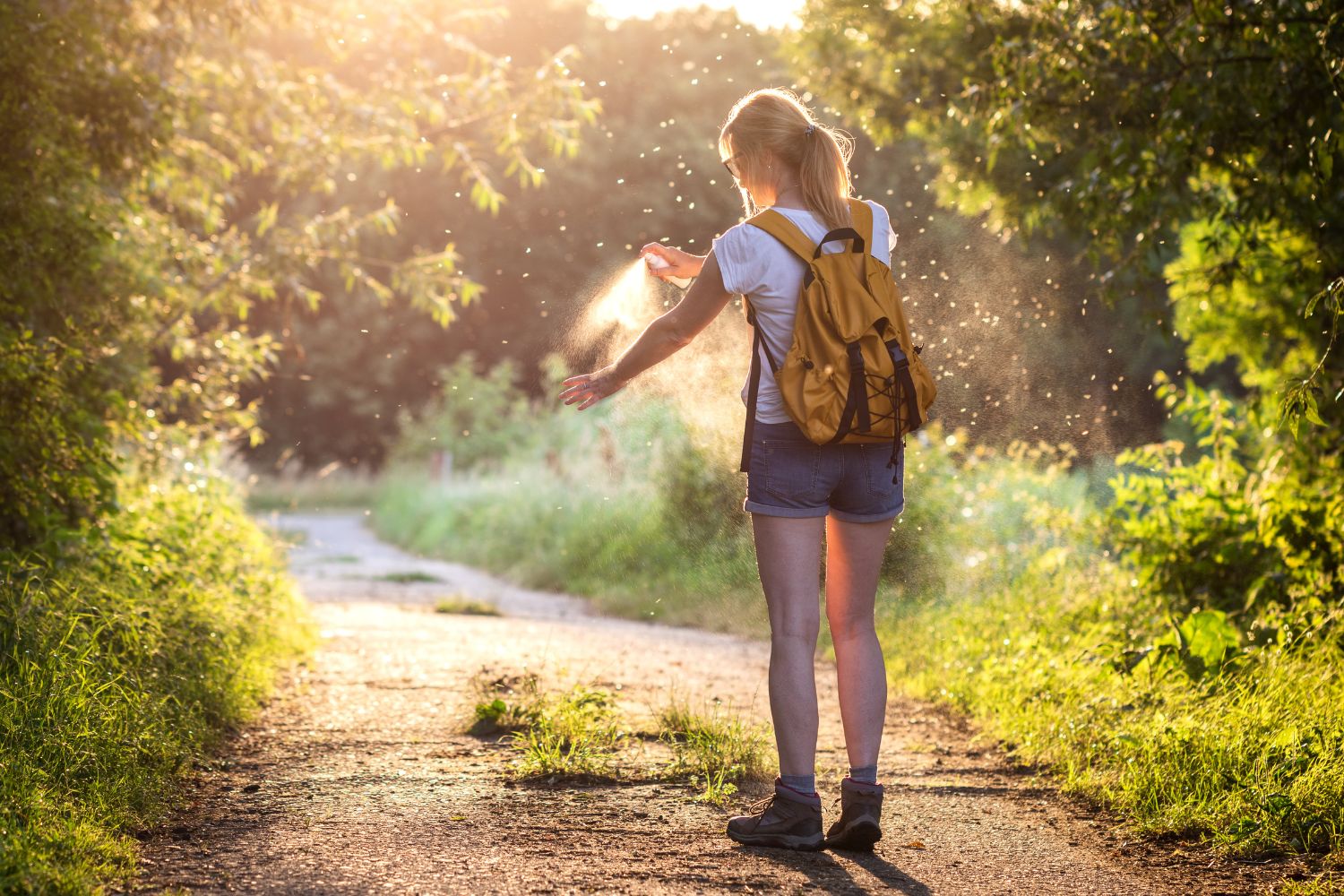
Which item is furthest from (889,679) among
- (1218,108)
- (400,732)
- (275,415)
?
(275,415)

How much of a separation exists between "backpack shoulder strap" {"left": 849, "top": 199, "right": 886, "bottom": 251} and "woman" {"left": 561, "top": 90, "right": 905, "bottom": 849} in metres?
0.03

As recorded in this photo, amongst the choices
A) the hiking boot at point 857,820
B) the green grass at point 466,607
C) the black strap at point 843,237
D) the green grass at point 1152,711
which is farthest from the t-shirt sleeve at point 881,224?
the green grass at point 466,607

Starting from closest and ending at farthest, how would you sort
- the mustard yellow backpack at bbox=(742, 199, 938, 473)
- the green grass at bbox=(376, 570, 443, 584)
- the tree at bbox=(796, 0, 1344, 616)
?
1. the mustard yellow backpack at bbox=(742, 199, 938, 473)
2. the tree at bbox=(796, 0, 1344, 616)
3. the green grass at bbox=(376, 570, 443, 584)

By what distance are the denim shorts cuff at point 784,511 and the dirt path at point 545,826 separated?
931mm

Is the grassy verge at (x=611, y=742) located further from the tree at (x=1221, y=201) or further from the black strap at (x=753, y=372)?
the tree at (x=1221, y=201)

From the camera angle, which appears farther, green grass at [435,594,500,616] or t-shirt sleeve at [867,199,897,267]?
green grass at [435,594,500,616]

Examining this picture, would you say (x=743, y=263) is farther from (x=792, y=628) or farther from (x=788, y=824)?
(x=788, y=824)

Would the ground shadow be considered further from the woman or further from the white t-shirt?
the white t-shirt

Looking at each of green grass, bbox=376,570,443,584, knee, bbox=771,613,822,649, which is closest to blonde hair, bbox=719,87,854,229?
knee, bbox=771,613,822,649

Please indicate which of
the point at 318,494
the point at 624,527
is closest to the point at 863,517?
the point at 624,527

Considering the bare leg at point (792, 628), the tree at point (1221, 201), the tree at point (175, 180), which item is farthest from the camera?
the tree at point (1221, 201)

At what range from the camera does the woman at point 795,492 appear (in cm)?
351

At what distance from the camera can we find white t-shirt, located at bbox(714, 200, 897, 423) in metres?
3.48

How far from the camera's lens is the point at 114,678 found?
433 centimetres
